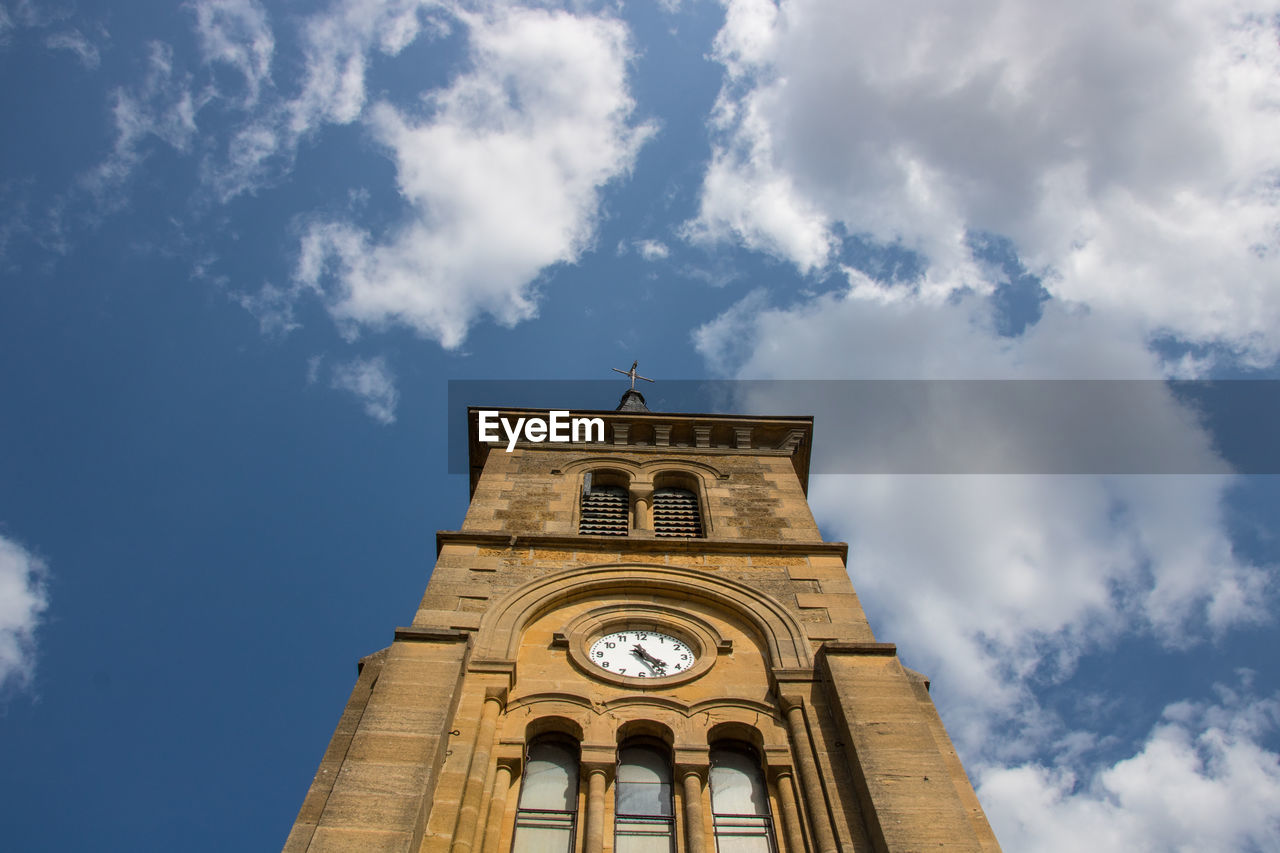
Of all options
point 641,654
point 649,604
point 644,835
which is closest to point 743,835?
point 644,835

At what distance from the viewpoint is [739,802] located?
11906 millimetres

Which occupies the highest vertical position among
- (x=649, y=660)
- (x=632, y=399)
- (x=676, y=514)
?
(x=632, y=399)

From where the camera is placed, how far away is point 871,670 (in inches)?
512

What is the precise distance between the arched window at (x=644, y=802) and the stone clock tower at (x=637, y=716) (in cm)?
2

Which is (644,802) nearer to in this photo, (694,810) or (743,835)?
(694,810)

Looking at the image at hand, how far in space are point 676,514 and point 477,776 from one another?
9.80 m

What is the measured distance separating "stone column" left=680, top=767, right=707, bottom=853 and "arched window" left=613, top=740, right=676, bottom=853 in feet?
0.79

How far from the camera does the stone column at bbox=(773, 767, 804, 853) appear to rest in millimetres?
11055

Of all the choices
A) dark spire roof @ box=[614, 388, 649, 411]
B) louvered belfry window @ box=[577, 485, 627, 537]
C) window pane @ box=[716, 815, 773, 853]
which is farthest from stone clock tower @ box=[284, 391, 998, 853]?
dark spire roof @ box=[614, 388, 649, 411]

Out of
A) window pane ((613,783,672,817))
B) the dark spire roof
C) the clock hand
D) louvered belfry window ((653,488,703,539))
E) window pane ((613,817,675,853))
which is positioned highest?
the dark spire roof

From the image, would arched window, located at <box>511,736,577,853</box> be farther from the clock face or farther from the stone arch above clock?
the clock face

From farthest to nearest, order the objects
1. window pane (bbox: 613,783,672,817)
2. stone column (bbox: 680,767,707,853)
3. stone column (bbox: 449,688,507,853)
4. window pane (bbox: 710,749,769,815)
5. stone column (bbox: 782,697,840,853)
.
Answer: window pane (bbox: 710,749,769,815) → window pane (bbox: 613,783,672,817) → stone column (bbox: 680,767,707,853) → stone column (bbox: 782,697,840,853) → stone column (bbox: 449,688,507,853)

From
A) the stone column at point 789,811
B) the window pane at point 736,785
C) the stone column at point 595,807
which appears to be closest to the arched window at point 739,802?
the window pane at point 736,785

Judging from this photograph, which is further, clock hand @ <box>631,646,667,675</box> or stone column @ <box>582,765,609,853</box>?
clock hand @ <box>631,646,667,675</box>
